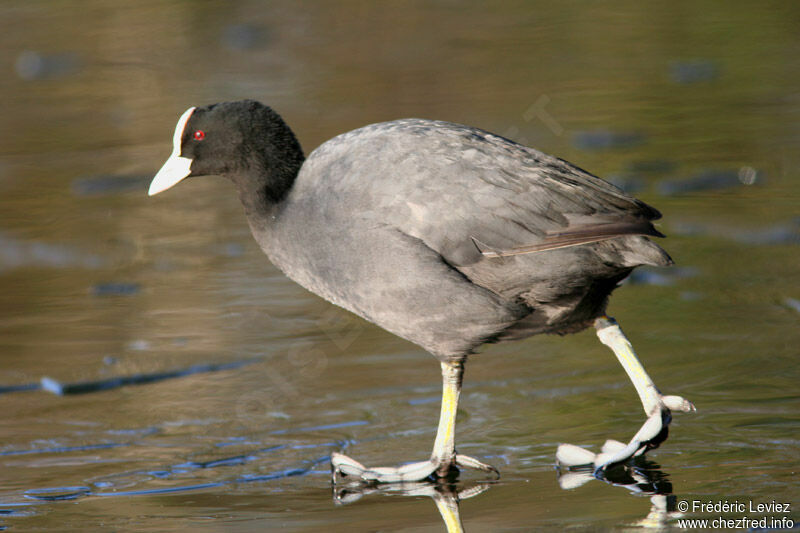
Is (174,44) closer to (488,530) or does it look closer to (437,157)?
(437,157)

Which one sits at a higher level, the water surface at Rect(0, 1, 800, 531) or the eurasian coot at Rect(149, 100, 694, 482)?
the eurasian coot at Rect(149, 100, 694, 482)

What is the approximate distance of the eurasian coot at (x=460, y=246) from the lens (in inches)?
142

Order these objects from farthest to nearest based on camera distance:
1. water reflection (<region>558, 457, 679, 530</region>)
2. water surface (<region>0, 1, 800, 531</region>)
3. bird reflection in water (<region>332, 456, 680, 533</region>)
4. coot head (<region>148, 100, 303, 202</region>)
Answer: coot head (<region>148, 100, 303, 202</region>)
water surface (<region>0, 1, 800, 531</region>)
bird reflection in water (<region>332, 456, 680, 533</region>)
water reflection (<region>558, 457, 679, 530</region>)

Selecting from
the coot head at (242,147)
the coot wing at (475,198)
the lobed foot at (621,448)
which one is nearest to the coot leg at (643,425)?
the lobed foot at (621,448)

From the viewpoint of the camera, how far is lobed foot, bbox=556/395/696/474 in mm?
3508

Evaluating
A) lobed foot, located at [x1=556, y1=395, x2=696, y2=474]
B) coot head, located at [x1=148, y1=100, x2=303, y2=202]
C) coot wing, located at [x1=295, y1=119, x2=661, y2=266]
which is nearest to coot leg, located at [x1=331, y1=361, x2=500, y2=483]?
lobed foot, located at [x1=556, y1=395, x2=696, y2=474]

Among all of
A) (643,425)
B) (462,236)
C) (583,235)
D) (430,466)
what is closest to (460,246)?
(462,236)

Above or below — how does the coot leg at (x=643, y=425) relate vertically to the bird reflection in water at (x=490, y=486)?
above

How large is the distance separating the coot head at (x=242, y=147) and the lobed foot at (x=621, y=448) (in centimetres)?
130

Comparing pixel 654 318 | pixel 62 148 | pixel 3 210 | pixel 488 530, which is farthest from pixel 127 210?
pixel 488 530

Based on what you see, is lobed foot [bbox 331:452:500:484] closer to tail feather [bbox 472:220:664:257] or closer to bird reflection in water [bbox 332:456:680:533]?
bird reflection in water [bbox 332:456:680:533]

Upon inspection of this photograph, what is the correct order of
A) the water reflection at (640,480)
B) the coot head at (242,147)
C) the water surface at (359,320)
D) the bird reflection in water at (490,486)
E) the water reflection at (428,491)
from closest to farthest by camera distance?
the water reflection at (640,480) < the bird reflection in water at (490,486) < the water reflection at (428,491) < the water surface at (359,320) < the coot head at (242,147)

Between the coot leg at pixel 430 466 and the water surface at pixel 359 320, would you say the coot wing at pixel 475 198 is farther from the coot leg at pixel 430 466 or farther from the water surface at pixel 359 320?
the water surface at pixel 359 320

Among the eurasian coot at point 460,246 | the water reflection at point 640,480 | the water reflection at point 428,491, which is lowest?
the water reflection at point 428,491
